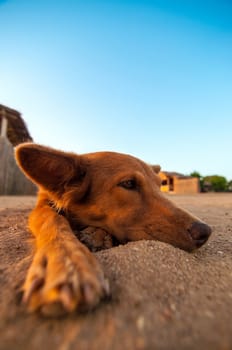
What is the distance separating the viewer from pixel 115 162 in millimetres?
2225

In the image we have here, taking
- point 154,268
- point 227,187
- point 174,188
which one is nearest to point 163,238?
point 154,268

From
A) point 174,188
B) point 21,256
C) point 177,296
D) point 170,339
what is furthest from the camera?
point 174,188

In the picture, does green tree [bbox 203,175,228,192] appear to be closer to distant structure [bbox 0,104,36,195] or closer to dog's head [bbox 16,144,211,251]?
distant structure [bbox 0,104,36,195]

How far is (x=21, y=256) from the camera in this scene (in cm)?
146

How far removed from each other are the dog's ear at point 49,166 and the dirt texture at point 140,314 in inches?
33.7

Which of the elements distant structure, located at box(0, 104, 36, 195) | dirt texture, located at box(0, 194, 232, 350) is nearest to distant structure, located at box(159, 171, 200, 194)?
distant structure, located at box(0, 104, 36, 195)

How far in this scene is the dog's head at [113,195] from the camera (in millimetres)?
1689

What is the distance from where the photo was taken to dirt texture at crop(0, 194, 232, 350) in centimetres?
58

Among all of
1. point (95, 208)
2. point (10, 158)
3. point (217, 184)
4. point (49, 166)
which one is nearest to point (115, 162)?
point (95, 208)

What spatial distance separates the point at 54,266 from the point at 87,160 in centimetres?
151

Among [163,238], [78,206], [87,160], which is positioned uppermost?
[87,160]

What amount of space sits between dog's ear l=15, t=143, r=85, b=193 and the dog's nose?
117 cm

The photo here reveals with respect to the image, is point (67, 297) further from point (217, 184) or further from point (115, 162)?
point (217, 184)

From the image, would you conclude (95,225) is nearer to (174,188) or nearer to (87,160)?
(87,160)
